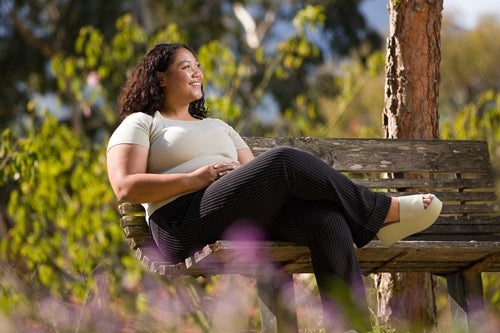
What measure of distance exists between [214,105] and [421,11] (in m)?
2.52

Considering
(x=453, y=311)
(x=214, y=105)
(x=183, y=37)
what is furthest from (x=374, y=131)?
(x=453, y=311)

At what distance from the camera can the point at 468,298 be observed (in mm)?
4871

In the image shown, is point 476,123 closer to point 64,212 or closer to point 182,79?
point 64,212

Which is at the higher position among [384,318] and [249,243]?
[249,243]

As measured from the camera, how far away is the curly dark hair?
4445 mm

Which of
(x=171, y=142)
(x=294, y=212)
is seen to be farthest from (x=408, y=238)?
(x=171, y=142)

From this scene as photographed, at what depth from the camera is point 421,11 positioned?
5.41 metres

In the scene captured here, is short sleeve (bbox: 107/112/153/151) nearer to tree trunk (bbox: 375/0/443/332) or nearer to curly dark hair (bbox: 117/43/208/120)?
curly dark hair (bbox: 117/43/208/120)

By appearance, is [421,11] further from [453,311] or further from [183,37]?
[183,37]

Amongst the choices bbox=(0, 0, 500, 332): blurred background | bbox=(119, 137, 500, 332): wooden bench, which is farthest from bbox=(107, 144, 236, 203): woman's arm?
bbox=(0, 0, 500, 332): blurred background

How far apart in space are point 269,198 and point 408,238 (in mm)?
1311

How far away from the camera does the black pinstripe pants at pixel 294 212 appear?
12.5ft

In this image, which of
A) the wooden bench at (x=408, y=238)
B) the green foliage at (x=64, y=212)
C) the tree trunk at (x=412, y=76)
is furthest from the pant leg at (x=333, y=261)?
the green foliage at (x=64, y=212)

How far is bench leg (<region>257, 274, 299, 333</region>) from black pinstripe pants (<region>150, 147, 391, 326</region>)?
46 cm
